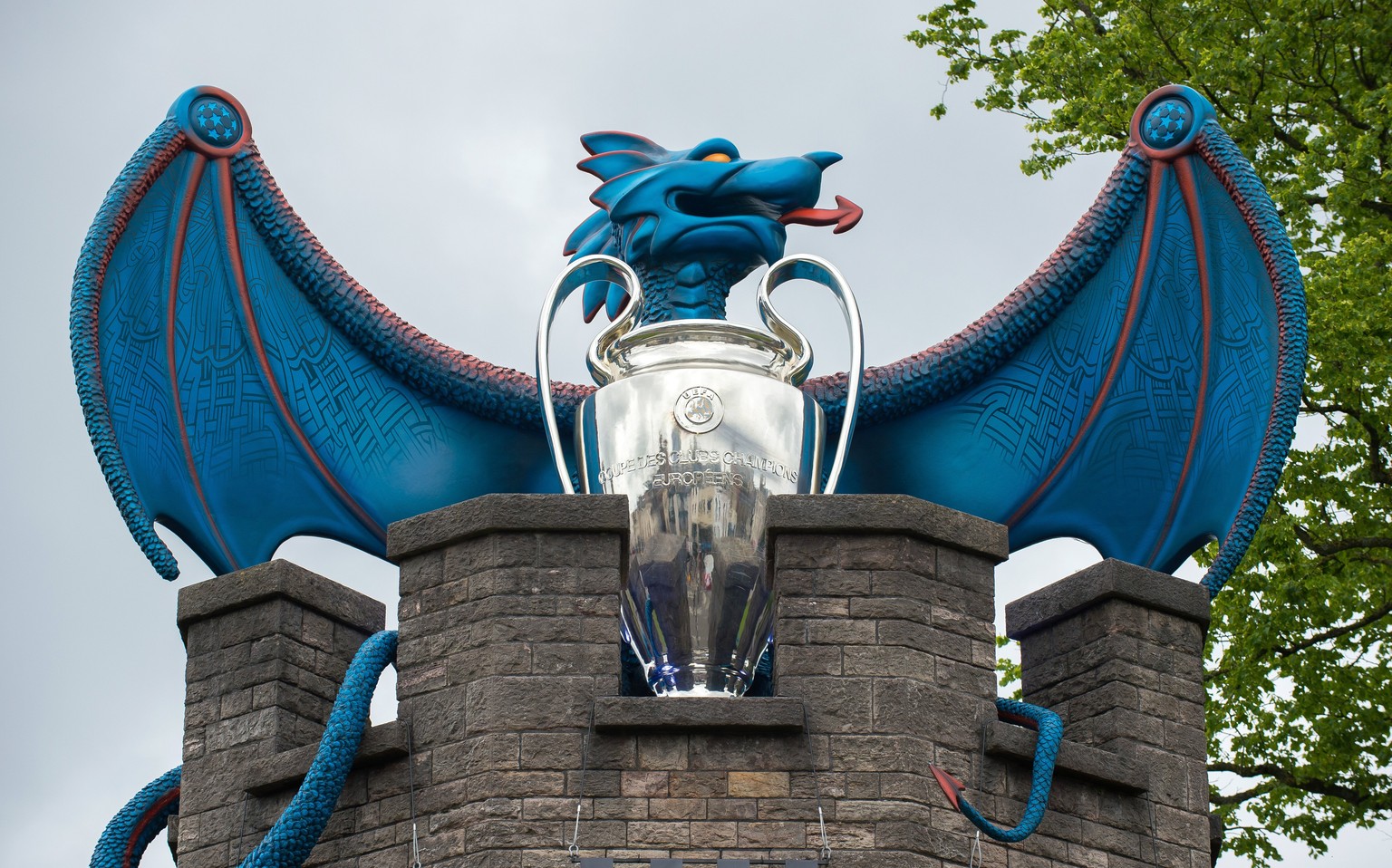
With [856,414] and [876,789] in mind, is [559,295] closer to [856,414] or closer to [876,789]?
[856,414]

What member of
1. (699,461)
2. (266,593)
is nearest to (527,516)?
(699,461)

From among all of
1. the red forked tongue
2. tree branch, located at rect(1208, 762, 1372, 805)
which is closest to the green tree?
tree branch, located at rect(1208, 762, 1372, 805)

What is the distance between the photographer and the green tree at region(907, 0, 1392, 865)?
41.7ft

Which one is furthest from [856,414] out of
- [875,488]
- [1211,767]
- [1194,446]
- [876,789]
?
[1211,767]

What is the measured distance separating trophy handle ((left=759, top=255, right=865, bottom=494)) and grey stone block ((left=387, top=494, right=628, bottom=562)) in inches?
40.4

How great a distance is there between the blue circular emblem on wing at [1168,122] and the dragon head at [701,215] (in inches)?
46.8

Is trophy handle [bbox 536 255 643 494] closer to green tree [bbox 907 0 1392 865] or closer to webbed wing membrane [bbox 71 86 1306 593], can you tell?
webbed wing membrane [bbox 71 86 1306 593]

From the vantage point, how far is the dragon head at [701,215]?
9922 mm

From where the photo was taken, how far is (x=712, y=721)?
311 inches

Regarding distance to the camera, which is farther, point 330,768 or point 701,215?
point 701,215

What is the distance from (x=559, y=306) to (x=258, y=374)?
4.65 ft

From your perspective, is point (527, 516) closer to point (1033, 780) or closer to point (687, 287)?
point (1033, 780)

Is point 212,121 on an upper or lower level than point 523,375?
upper

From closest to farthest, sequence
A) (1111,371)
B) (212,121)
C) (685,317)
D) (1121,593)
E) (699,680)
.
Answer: (699,680)
(1121,593)
(685,317)
(1111,371)
(212,121)
